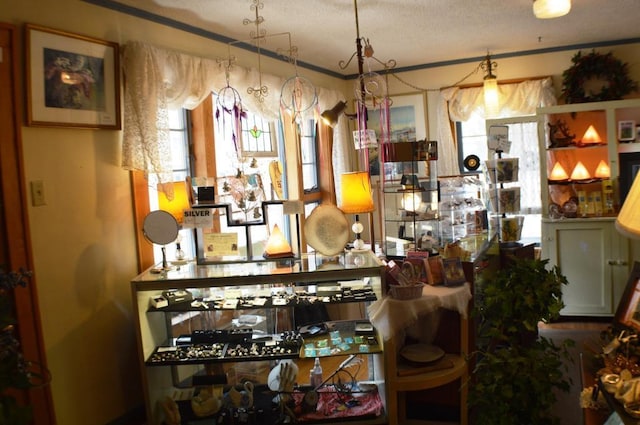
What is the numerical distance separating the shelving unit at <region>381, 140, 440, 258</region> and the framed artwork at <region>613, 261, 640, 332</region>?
133 cm

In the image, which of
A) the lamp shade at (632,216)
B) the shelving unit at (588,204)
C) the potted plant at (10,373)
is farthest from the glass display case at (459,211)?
the potted plant at (10,373)

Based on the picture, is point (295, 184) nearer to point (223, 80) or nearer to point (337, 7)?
point (223, 80)

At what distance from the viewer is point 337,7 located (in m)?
3.46

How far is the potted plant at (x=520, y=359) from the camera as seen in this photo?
2.05m

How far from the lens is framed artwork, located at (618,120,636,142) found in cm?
485

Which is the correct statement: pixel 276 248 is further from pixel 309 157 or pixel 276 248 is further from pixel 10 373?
pixel 309 157

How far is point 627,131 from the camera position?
4.86 metres

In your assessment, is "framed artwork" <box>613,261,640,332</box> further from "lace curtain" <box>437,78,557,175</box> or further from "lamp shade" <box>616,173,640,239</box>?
"lace curtain" <box>437,78,557,175</box>

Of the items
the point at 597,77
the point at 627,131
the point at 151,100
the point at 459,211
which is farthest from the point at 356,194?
the point at 597,77

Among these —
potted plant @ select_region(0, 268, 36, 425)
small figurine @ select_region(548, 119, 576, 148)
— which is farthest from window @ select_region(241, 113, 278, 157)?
potted plant @ select_region(0, 268, 36, 425)

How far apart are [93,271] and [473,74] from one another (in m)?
4.23

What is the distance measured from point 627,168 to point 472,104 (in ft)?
5.09

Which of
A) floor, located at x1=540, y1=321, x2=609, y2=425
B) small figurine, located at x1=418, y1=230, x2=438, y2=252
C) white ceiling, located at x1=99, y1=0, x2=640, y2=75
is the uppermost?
white ceiling, located at x1=99, y1=0, x2=640, y2=75

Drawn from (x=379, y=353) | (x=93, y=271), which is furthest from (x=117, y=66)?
(x=379, y=353)
